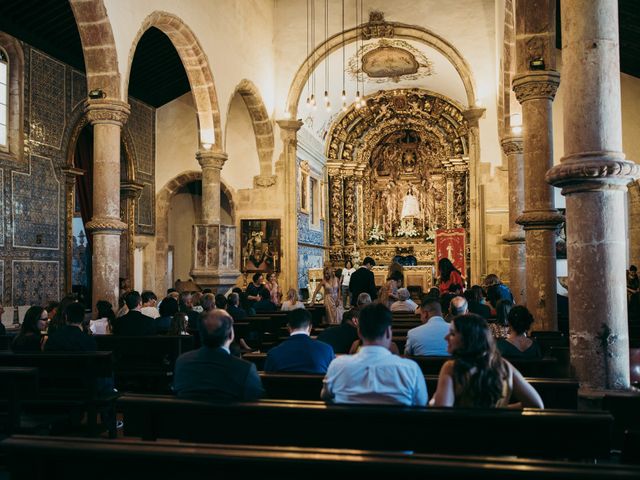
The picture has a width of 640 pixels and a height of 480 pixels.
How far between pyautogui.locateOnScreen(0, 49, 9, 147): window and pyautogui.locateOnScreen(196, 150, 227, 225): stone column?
13.9ft

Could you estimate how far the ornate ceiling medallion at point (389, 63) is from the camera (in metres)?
21.1

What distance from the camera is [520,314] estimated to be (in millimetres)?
5613

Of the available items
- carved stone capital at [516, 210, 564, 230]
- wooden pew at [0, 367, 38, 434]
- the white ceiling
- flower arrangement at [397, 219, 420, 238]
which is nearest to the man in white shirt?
wooden pew at [0, 367, 38, 434]

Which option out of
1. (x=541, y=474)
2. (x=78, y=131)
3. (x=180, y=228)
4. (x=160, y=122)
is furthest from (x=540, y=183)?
(x=180, y=228)

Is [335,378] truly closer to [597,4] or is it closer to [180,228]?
[597,4]

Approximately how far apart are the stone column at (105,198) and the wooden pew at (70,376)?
5536 millimetres

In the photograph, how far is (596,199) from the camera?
5148 mm

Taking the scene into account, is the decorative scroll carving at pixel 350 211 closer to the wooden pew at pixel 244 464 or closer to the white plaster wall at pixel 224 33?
the white plaster wall at pixel 224 33

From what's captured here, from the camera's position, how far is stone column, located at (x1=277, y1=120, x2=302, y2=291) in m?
20.2

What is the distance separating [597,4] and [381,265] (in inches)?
798

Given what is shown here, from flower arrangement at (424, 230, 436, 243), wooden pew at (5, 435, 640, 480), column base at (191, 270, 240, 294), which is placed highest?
flower arrangement at (424, 230, 436, 243)

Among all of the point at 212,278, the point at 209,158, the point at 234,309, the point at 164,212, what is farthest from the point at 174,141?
the point at 234,309

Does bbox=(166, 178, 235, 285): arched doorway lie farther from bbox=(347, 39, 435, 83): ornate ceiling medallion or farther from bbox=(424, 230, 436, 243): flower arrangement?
bbox=(424, 230, 436, 243): flower arrangement

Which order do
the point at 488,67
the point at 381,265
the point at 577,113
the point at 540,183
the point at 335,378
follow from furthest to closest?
the point at 381,265
the point at 488,67
the point at 540,183
the point at 577,113
the point at 335,378
